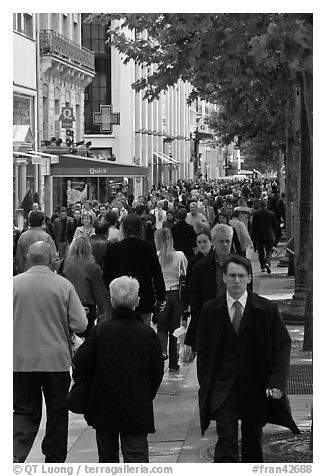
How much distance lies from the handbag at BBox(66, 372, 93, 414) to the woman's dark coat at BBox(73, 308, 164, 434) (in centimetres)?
4

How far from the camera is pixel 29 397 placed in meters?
9.05

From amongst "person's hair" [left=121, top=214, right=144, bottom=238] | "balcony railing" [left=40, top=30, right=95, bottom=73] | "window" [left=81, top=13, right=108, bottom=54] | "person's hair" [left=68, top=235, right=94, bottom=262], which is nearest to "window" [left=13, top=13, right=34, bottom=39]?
→ "balcony railing" [left=40, top=30, right=95, bottom=73]

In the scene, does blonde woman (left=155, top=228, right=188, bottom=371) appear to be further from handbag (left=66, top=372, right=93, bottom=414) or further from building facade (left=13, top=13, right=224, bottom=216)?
building facade (left=13, top=13, right=224, bottom=216)

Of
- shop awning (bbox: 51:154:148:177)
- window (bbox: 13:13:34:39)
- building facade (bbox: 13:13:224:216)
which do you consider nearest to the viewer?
shop awning (bbox: 51:154:148:177)

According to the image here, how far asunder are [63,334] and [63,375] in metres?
0.29

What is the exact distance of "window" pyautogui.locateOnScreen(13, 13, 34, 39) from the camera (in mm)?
38997

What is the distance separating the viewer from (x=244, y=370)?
844cm

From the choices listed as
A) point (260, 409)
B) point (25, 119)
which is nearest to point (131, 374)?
point (260, 409)

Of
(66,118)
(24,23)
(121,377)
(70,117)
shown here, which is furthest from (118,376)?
(70,117)

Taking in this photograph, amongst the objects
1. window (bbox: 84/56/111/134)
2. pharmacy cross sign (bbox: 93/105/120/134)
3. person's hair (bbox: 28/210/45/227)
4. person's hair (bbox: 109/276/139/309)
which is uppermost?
window (bbox: 84/56/111/134)

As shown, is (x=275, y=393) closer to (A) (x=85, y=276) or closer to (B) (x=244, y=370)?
(B) (x=244, y=370)

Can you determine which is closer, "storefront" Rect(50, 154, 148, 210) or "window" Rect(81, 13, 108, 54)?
"storefront" Rect(50, 154, 148, 210)

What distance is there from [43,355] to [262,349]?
157 centimetres

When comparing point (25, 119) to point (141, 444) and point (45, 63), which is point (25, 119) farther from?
point (141, 444)
